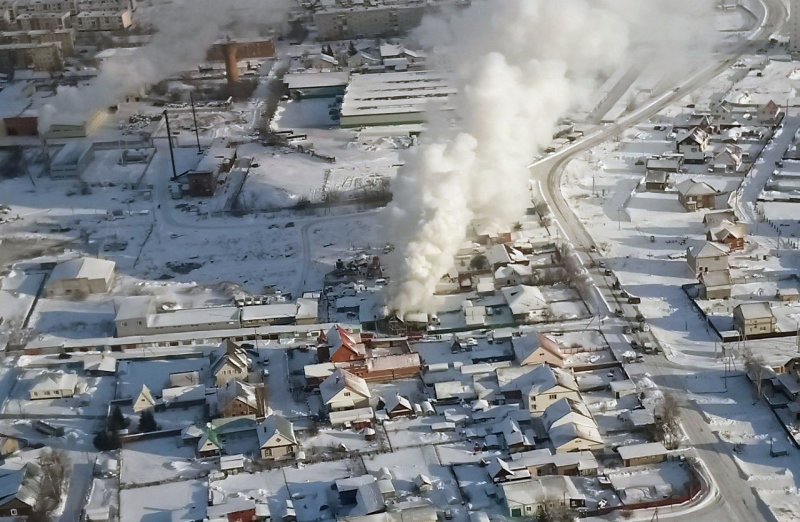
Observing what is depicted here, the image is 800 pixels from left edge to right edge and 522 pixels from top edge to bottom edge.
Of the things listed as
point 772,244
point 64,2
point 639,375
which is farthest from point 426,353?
point 64,2

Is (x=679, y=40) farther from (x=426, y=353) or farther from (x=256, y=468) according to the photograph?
(x=256, y=468)

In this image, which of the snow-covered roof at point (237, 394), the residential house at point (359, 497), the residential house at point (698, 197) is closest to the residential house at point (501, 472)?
the residential house at point (359, 497)

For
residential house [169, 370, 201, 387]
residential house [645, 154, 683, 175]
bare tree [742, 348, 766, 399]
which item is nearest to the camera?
bare tree [742, 348, 766, 399]

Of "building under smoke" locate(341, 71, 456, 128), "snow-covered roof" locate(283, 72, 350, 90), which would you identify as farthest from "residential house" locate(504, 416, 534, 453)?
"snow-covered roof" locate(283, 72, 350, 90)

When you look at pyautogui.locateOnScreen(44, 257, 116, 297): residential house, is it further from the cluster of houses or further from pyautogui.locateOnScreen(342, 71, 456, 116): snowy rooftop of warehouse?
the cluster of houses

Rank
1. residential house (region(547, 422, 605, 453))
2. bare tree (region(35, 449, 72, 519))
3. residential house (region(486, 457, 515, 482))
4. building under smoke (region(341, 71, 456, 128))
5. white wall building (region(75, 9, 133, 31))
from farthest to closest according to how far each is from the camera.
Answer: white wall building (region(75, 9, 133, 31)), building under smoke (region(341, 71, 456, 128)), residential house (region(547, 422, 605, 453)), bare tree (region(35, 449, 72, 519)), residential house (region(486, 457, 515, 482))

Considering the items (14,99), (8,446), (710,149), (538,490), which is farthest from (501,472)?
(14,99)

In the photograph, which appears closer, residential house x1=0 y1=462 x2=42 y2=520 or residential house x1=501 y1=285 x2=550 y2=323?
→ residential house x1=0 y1=462 x2=42 y2=520

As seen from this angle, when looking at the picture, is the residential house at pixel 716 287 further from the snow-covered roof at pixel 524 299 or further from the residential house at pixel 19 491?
the residential house at pixel 19 491
